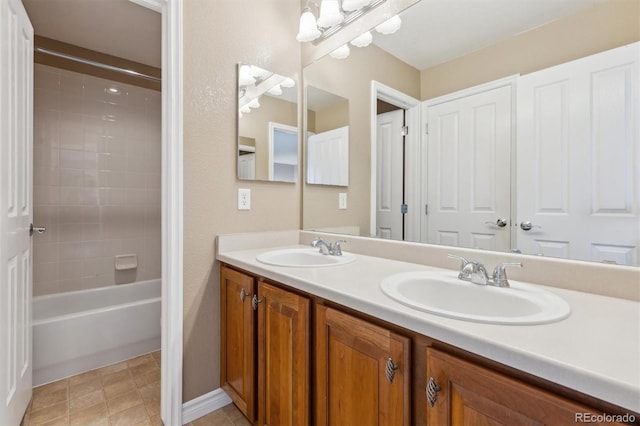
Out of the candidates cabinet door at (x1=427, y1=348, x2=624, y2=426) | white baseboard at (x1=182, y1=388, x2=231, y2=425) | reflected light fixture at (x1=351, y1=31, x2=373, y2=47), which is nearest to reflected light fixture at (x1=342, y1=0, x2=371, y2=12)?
reflected light fixture at (x1=351, y1=31, x2=373, y2=47)

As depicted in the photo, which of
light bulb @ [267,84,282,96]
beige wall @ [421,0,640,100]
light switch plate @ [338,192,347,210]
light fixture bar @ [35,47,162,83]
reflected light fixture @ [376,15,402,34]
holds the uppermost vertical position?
light fixture bar @ [35,47,162,83]

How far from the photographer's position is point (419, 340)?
0.76 m

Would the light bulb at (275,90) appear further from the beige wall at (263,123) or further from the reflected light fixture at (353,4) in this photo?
the reflected light fixture at (353,4)

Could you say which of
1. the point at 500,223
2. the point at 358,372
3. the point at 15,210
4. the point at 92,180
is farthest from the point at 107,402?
the point at 500,223

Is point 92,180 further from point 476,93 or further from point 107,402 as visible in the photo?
point 476,93

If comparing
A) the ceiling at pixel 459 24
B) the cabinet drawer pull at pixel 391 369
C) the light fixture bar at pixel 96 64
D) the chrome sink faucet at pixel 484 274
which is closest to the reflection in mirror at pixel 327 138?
the ceiling at pixel 459 24

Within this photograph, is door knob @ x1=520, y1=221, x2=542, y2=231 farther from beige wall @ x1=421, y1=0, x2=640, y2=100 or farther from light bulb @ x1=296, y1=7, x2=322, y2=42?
light bulb @ x1=296, y1=7, x2=322, y2=42

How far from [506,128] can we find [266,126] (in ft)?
4.10

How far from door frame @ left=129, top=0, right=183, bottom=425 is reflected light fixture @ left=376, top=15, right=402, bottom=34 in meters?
0.99

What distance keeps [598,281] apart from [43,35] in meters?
3.47

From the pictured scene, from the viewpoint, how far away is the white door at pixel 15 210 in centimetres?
123

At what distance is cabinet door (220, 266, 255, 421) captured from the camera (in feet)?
4.35

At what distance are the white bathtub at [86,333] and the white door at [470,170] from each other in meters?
2.07

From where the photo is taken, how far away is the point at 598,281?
Answer: 889mm
